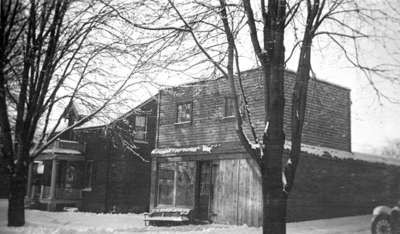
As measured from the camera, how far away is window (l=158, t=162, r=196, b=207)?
67.4 ft

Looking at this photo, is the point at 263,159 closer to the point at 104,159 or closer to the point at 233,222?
the point at 233,222

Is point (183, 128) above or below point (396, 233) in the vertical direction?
above

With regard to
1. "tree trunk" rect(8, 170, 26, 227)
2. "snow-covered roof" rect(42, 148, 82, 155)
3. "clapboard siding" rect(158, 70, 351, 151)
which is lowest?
"tree trunk" rect(8, 170, 26, 227)

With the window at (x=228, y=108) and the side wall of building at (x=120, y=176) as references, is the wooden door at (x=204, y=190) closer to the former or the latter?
the window at (x=228, y=108)

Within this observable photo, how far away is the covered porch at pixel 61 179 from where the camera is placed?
2827 cm

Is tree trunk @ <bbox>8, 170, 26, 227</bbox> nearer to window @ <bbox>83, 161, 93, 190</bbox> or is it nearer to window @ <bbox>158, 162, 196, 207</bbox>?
window @ <bbox>158, 162, 196, 207</bbox>

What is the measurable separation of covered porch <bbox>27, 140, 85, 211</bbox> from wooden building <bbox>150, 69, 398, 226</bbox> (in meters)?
8.60

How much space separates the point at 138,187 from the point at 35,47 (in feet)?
60.8

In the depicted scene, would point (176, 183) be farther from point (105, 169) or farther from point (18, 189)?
point (18, 189)

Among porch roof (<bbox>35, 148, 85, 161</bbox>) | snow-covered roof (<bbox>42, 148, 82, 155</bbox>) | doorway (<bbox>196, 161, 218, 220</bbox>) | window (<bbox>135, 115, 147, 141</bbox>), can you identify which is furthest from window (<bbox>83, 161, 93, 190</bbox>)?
doorway (<bbox>196, 161, 218, 220</bbox>)

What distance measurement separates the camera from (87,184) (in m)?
29.1

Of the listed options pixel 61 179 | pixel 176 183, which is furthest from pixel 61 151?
pixel 176 183

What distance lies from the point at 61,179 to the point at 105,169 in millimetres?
5462

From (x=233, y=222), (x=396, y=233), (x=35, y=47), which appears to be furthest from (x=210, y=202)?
(x=35, y=47)
